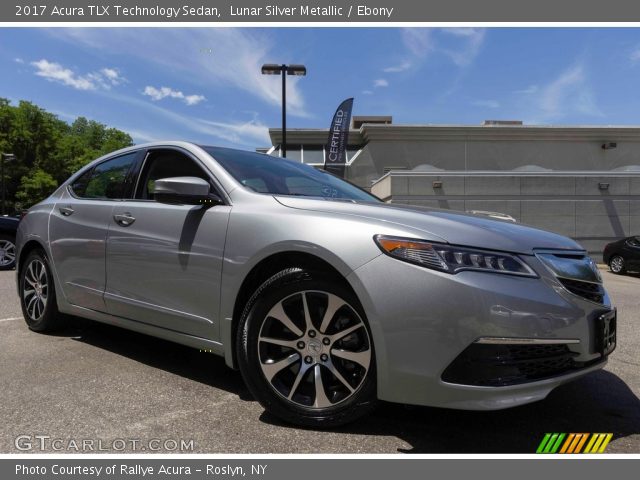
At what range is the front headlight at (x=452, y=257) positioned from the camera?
2.21 meters

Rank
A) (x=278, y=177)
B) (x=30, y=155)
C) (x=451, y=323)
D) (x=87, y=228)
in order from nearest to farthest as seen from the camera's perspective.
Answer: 1. (x=451, y=323)
2. (x=278, y=177)
3. (x=87, y=228)
4. (x=30, y=155)

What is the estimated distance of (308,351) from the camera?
99.2 inches

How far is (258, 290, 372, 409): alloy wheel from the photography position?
94.9 inches

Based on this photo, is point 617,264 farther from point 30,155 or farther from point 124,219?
point 30,155

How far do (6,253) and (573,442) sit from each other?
1134 centimetres

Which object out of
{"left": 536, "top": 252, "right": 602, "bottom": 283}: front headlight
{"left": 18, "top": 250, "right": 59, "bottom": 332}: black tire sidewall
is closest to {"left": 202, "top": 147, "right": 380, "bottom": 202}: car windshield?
{"left": 536, "top": 252, "right": 602, "bottom": 283}: front headlight

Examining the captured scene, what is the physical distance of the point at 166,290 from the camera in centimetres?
310

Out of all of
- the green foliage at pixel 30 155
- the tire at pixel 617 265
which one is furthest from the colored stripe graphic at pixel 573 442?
the green foliage at pixel 30 155

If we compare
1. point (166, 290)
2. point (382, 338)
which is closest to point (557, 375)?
point (382, 338)

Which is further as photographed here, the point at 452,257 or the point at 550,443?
the point at 550,443

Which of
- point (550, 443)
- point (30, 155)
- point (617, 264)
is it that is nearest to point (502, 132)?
point (617, 264)

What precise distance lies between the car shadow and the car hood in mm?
935

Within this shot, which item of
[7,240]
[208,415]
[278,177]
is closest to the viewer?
[208,415]

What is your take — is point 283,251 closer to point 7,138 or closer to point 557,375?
point 557,375
